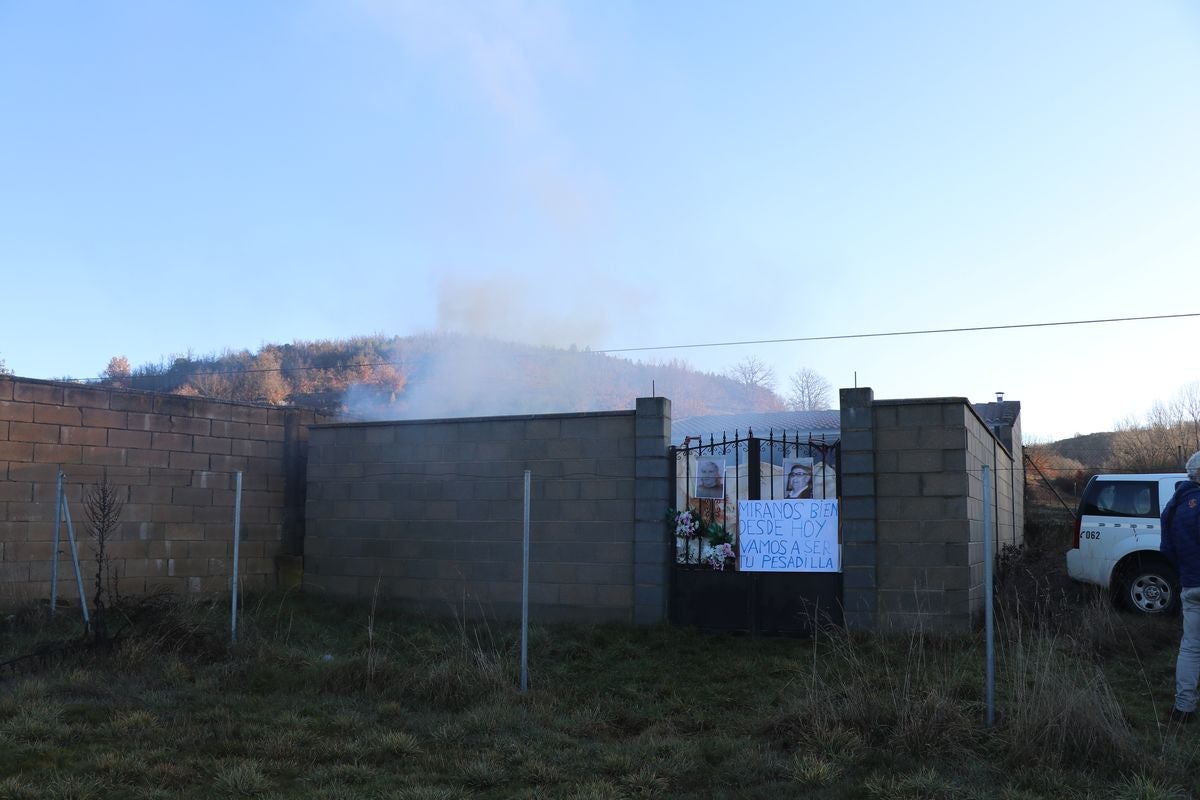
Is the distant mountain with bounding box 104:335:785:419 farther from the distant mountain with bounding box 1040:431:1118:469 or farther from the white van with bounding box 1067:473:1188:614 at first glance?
the white van with bounding box 1067:473:1188:614

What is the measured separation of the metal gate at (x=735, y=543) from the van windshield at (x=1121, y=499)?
11.4 feet

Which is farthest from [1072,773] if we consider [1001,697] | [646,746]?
[646,746]

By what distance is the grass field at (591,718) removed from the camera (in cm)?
466

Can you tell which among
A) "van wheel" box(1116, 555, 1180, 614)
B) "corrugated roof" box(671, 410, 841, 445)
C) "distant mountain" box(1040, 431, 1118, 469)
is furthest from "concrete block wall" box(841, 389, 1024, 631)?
"distant mountain" box(1040, 431, 1118, 469)

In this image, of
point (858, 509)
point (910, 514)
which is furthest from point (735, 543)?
point (910, 514)

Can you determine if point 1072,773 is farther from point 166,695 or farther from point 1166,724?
point 166,695

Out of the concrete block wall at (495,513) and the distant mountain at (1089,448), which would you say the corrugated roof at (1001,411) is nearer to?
the distant mountain at (1089,448)

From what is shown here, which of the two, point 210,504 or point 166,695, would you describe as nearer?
point 166,695

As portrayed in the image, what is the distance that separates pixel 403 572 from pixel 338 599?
3.58 ft

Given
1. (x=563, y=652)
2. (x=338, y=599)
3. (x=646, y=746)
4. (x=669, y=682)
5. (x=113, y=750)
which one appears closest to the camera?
(x=113, y=750)

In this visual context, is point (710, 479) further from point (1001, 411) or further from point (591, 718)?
point (1001, 411)

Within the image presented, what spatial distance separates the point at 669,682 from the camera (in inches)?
297

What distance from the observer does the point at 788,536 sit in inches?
355

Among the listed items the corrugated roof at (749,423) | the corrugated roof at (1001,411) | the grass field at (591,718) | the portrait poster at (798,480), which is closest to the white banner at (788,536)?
the portrait poster at (798,480)
